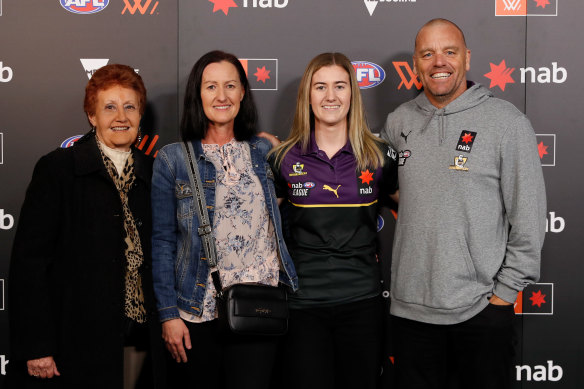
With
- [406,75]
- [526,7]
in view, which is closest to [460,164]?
[406,75]

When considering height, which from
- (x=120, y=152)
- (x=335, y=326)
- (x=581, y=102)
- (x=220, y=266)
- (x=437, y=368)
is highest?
(x=581, y=102)

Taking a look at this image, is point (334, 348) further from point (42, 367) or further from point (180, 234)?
point (42, 367)

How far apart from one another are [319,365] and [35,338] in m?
0.99

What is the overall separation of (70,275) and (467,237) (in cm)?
142

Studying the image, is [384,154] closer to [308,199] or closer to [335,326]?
[308,199]

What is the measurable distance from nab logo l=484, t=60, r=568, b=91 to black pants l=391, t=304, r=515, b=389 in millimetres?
1176

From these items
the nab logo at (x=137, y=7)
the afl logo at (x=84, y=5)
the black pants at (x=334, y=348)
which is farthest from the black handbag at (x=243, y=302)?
the afl logo at (x=84, y=5)

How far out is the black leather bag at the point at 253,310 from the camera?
189 cm

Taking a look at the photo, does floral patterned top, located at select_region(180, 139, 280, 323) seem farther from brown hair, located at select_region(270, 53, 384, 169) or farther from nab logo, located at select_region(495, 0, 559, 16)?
nab logo, located at select_region(495, 0, 559, 16)

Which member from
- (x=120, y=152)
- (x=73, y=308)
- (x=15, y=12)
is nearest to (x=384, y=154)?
(x=120, y=152)

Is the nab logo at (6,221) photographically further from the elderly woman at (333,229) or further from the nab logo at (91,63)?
the elderly woman at (333,229)

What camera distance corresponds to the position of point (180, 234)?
6.81 feet

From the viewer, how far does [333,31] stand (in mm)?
2650

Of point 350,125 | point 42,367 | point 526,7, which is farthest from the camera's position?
point 526,7
